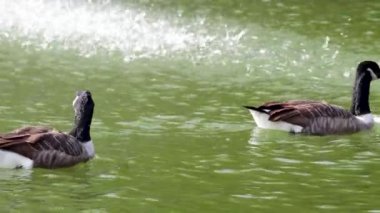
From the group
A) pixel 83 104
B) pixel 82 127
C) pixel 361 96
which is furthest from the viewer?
pixel 361 96

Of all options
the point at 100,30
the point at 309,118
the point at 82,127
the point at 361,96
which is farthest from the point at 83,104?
the point at 100,30

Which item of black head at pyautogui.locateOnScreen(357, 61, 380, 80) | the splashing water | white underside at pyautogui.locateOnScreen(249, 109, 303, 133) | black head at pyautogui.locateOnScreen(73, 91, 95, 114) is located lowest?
white underside at pyautogui.locateOnScreen(249, 109, 303, 133)

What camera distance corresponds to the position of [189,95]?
19.2 m

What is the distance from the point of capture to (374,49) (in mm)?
25125

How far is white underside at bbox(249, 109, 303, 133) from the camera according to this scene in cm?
1603

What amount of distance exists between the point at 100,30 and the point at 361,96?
11413mm

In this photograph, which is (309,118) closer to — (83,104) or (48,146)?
(83,104)

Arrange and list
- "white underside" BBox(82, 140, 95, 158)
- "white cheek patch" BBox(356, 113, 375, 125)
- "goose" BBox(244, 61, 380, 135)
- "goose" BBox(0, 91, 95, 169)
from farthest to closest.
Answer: "white cheek patch" BBox(356, 113, 375, 125), "goose" BBox(244, 61, 380, 135), "white underside" BBox(82, 140, 95, 158), "goose" BBox(0, 91, 95, 169)

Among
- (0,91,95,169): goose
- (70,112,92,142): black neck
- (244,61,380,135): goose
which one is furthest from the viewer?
(244,61,380,135): goose

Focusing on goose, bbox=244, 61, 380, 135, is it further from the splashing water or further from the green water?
the splashing water

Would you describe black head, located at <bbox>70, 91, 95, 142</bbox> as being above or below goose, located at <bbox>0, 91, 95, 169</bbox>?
above

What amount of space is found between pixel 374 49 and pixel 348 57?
1069mm

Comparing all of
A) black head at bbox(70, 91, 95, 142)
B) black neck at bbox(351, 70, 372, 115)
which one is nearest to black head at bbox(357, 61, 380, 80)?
black neck at bbox(351, 70, 372, 115)

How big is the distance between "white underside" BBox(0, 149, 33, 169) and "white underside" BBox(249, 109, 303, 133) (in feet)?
13.9
